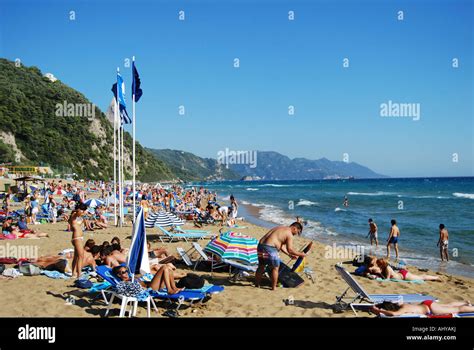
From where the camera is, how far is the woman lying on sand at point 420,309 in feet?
20.1

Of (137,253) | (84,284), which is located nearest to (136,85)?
(84,284)

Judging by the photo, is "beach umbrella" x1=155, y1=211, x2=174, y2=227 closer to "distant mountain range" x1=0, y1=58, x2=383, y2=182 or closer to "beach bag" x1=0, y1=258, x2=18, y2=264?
"beach bag" x1=0, y1=258, x2=18, y2=264

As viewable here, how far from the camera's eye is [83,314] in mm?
6062

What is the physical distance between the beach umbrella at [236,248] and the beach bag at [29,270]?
3544 millimetres

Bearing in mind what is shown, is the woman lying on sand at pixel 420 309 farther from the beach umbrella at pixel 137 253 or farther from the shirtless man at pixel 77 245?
the shirtless man at pixel 77 245

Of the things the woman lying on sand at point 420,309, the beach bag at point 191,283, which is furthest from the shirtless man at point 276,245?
the woman lying on sand at point 420,309

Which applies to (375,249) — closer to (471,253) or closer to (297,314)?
(471,253)

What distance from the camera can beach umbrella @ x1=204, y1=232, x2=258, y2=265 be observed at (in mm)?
8523

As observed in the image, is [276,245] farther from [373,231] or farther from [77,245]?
[373,231]

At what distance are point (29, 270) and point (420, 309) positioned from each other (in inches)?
284

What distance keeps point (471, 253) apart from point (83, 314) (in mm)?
13084

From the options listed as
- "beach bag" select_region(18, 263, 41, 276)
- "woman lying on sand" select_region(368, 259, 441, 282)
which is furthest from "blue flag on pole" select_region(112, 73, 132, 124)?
"woman lying on sand" select_region(368, 259, 441, 282)

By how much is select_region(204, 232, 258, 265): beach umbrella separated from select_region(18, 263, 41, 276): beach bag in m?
3.54
